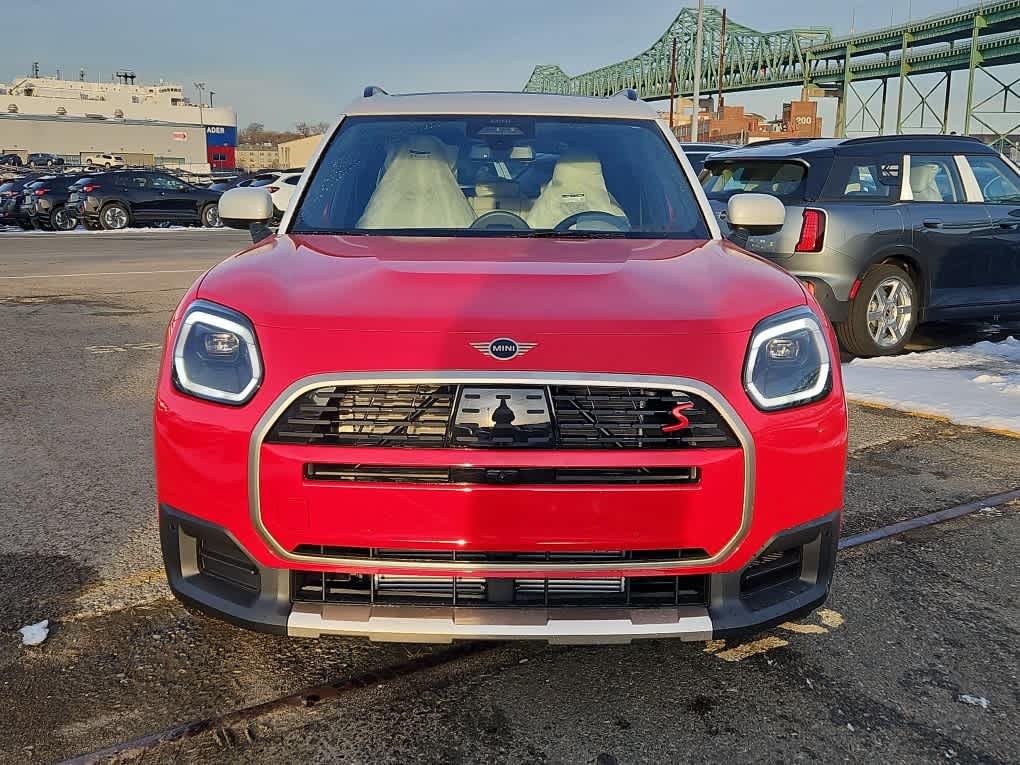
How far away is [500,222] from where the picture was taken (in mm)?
3396

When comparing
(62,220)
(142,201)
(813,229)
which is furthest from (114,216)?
(813,229)

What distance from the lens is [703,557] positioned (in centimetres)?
216

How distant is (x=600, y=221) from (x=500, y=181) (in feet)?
1.88

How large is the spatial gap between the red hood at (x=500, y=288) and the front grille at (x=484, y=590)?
59 cm

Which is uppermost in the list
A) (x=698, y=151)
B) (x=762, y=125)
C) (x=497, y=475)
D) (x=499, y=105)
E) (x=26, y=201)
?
(x=762, y=125)

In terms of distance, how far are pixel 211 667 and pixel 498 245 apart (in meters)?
1.51

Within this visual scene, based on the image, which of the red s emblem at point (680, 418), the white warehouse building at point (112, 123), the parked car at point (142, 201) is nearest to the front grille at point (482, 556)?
the red s emblem at point (680, 418)

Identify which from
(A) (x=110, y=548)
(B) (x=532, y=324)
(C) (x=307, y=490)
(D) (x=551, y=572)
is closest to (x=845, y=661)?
(D) (x=551, y=572)

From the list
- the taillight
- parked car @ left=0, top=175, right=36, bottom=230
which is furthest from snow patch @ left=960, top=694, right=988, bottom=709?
parked car @ left=0, top=175, right=36, bottom=230

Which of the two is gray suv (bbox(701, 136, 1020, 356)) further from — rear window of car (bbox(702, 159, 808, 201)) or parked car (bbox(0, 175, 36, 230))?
parked car (bbox(0, 175, 36, 230))

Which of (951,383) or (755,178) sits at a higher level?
(755,178)

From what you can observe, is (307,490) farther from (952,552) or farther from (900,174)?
(900,174)

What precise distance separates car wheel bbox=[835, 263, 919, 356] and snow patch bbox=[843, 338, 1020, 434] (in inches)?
5.4

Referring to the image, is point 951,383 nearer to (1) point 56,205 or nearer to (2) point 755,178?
(2) point 755,178
